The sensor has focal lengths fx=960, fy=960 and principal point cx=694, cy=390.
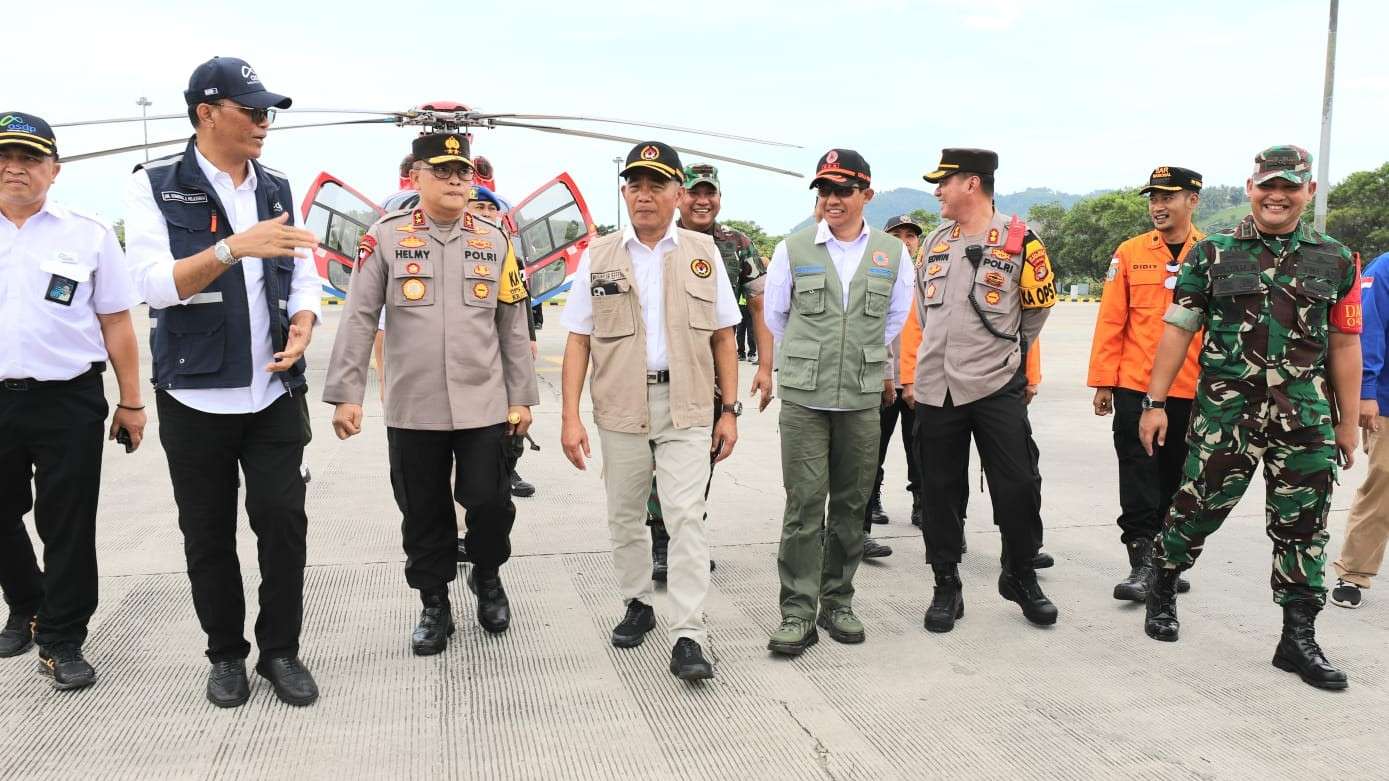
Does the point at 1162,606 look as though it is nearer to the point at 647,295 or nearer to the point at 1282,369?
the point at 1282,369

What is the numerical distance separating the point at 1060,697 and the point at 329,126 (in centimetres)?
1111

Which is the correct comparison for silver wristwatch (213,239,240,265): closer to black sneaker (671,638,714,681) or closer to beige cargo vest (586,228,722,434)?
beige cargo vest (586,228,722,434)

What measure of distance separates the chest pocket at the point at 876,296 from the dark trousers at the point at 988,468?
21.8 inches

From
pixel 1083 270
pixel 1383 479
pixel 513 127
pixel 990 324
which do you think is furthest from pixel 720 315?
pixel 1083 270

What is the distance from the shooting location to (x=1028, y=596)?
4184 mm

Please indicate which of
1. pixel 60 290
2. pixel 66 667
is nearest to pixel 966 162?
pixel 60 290

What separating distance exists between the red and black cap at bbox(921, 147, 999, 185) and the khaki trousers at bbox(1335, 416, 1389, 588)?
2187mm

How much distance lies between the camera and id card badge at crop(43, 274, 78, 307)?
339 centimetres

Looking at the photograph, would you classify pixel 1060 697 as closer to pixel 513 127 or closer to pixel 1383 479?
pixel 1383 479

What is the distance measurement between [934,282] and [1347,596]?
→ 2.39m

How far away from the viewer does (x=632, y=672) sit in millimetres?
3625

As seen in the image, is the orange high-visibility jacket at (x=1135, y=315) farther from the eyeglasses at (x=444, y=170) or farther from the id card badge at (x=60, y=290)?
the id card badge at (x=60, y=290)

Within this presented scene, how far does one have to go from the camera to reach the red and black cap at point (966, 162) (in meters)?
4.15

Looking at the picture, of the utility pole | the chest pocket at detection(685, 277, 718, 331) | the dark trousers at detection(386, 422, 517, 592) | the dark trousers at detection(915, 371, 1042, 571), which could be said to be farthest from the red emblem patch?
the utility pole
